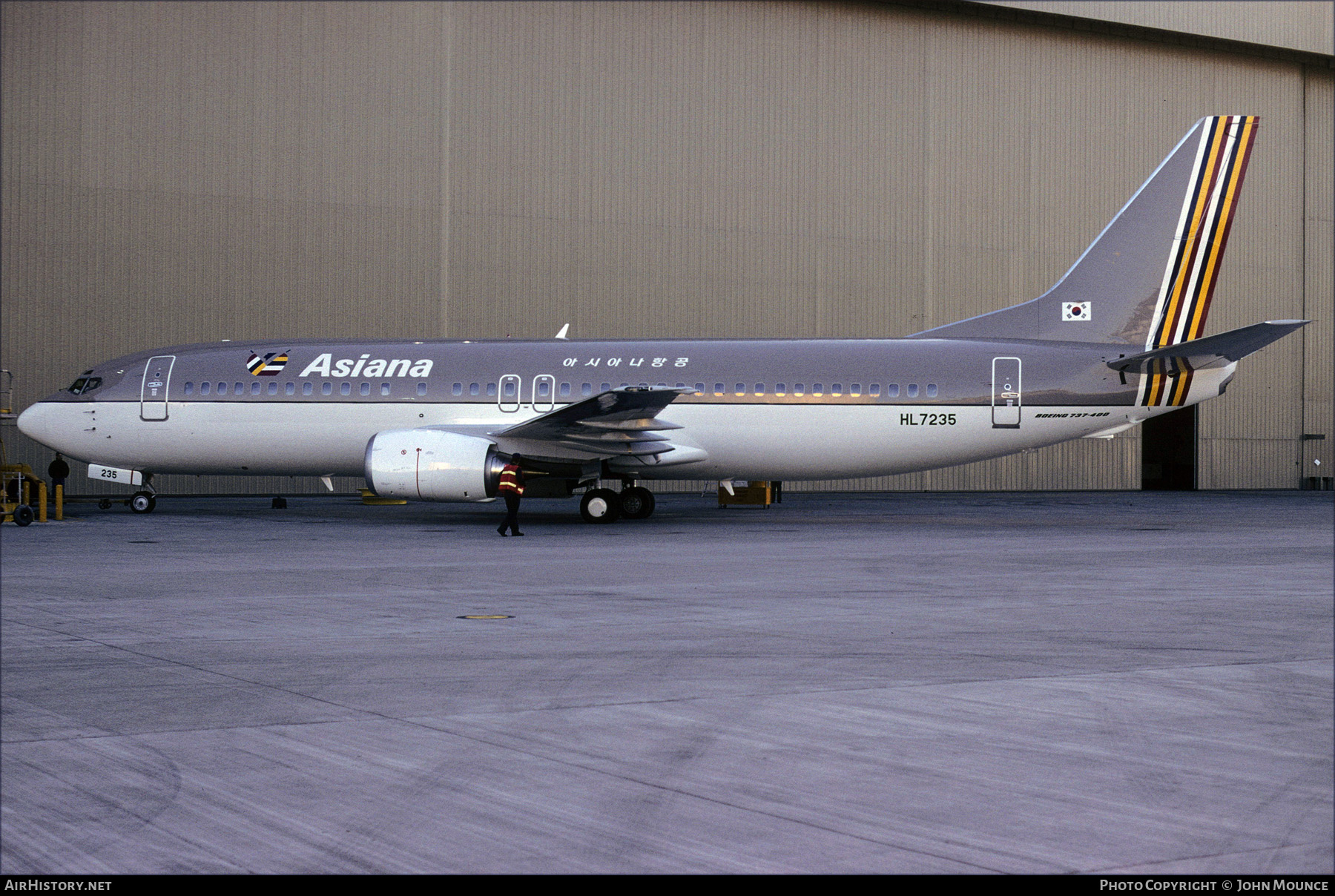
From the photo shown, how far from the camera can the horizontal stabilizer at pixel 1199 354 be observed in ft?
72.6

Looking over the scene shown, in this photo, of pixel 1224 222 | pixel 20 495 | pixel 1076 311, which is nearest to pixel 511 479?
pixel 20 495

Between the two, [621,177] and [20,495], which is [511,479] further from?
[621,177]

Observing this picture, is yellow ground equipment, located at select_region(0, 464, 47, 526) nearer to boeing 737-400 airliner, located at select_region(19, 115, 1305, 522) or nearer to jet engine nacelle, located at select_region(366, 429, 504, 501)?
boeing 737-400 airliner, located at select_region(19, 115, 1305, 522)

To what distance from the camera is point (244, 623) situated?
1030cm

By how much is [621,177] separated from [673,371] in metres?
14.2

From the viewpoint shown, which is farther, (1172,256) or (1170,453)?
(1170,453)

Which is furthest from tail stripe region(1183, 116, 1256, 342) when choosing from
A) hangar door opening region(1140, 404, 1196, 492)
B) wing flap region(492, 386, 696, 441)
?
hangar door opening region(1140, 404, 1196, 492)

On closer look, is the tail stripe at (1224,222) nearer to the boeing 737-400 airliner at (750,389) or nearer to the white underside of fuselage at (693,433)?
the boeing 737-400 airliner at (750,389)

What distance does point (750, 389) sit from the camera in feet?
82.1

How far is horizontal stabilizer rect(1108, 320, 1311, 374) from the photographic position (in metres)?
22.1

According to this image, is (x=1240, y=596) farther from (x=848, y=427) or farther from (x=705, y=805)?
(x=848, y=427)

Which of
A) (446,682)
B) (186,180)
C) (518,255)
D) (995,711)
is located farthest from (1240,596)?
(186,180)

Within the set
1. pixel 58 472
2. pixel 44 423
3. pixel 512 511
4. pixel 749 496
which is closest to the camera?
pixel 512 511

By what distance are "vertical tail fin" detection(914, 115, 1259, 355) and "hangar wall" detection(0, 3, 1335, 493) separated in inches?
581
